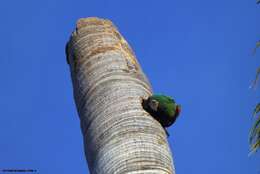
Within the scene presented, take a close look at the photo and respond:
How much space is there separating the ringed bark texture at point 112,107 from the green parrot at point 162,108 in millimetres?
61

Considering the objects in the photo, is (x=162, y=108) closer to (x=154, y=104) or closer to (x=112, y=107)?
(x=154, y=104)

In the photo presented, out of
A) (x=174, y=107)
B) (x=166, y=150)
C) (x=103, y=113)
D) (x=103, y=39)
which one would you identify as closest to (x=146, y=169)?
(x=166, y=150)

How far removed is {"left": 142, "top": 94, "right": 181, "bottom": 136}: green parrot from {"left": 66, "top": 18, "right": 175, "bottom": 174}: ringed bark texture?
6cm

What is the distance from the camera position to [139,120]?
454 centimetres

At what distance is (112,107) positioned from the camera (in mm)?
4617

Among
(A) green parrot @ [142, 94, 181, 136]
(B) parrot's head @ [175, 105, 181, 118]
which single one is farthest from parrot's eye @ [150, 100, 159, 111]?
(B) parrot's head @ [175, 105, 181, 118]

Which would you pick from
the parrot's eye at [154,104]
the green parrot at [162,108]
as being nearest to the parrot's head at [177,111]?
the green parrot at [162,108]

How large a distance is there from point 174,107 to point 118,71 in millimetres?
530

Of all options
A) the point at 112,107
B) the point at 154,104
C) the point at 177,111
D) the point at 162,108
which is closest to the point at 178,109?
the point at 177,111

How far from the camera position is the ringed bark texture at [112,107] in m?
4.23

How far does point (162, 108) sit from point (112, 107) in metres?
0.44

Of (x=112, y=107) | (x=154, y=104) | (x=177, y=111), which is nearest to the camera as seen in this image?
(x=112, y=107)

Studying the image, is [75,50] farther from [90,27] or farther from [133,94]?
[133,94]

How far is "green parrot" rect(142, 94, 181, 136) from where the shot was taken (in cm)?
473
